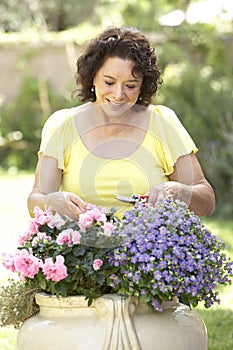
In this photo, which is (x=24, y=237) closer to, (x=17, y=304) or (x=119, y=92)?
(x=17, y=304)

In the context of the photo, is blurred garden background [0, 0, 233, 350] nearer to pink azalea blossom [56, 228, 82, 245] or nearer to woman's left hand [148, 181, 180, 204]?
woman's left hand [148, 181, 180, 204]

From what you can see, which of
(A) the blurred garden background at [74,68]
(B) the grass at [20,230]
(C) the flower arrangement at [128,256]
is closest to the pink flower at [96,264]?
(C) the flower arrangement at [128,256]

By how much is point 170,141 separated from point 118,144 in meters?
0.20

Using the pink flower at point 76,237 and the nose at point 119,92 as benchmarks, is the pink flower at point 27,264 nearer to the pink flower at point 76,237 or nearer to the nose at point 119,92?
the pink flower at point 76,237

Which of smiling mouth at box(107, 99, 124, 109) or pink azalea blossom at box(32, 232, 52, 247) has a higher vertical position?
smiling mouth at box(107, 99, 124, 109)

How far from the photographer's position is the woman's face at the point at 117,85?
303cm

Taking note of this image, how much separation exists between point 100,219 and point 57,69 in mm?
9628

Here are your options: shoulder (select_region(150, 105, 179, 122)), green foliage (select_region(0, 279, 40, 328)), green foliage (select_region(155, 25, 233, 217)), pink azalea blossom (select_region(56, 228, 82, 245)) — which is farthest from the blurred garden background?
pink azalea blossom (select_region(56, 228, 82, 245))

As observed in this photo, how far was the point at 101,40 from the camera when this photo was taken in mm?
3121

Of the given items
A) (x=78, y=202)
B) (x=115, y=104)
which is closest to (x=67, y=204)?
(x=78, y=202)

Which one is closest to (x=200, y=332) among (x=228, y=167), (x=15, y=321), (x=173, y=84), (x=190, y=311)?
(x=190, y=311)

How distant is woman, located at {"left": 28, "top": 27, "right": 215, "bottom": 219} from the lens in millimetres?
3064

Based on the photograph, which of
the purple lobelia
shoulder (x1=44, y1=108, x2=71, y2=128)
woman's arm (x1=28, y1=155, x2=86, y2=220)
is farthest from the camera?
shoulder (x1=44, y1=108, x2=71, y2=128)

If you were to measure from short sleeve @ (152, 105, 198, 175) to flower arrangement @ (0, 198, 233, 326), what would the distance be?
0.45m
